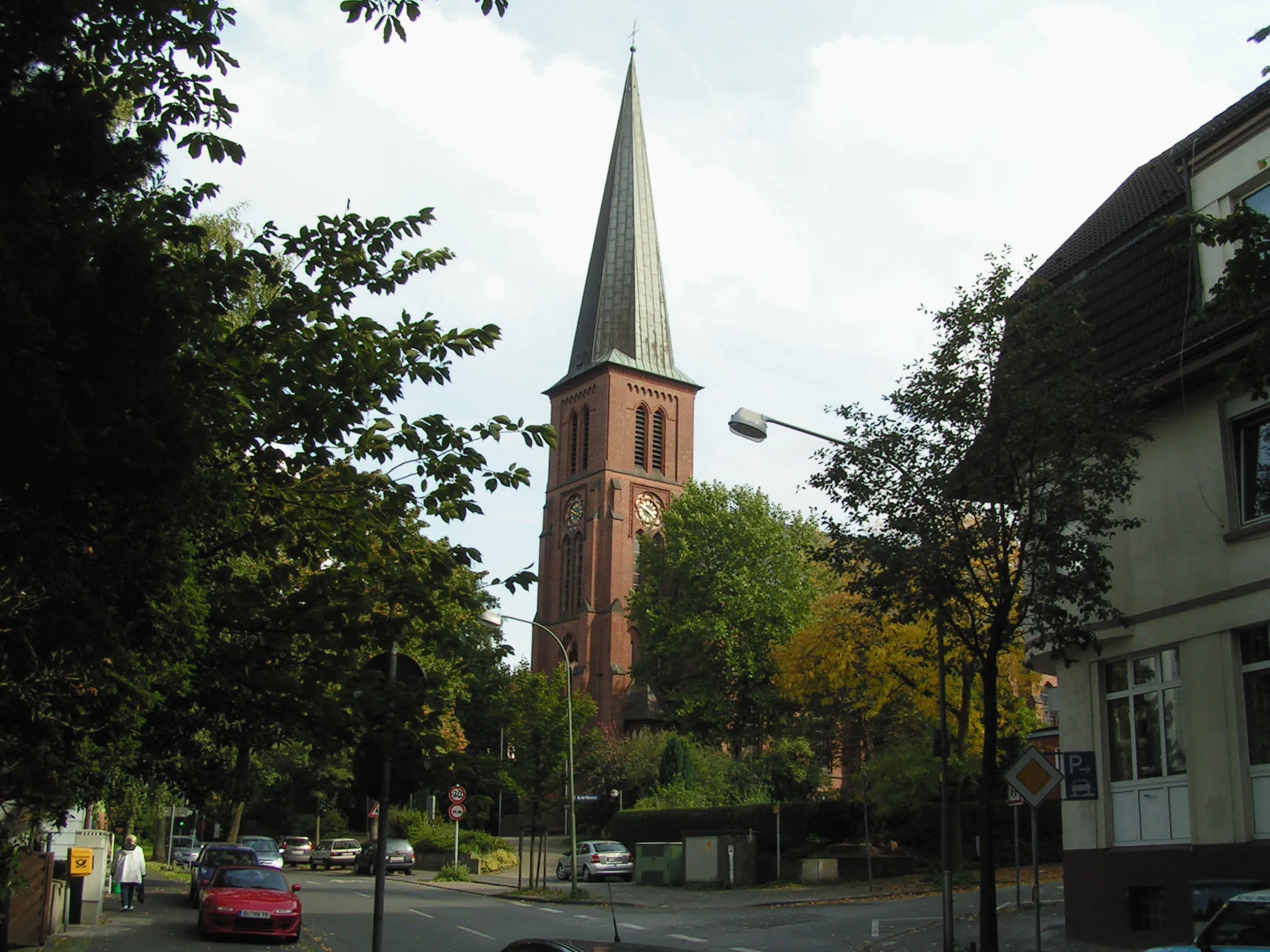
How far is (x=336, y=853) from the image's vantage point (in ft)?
176

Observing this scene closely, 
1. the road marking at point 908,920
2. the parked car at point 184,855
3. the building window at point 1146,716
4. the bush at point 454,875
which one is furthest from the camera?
the parked car at point 184,855

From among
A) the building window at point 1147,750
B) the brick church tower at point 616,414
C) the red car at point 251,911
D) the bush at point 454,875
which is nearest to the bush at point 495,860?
the bush at point 454,875

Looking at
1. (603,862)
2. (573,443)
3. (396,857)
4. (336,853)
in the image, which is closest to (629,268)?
(573,443)

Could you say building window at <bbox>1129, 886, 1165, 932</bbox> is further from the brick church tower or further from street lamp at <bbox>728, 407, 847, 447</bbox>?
the brick church tower

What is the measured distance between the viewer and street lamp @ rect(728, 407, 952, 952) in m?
17.2

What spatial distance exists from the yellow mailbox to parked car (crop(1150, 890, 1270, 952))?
58.7 ft

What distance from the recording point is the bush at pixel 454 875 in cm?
4322

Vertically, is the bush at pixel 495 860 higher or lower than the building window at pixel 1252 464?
lower

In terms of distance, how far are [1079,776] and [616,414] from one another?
66320mm

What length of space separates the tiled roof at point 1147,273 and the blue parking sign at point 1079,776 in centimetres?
496

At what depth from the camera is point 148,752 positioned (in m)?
10.9

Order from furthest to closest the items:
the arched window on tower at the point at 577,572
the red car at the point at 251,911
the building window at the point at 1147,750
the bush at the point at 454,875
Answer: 1. the arched window on tower at the point at 577,572
2. the bush at the point at 454,875
3. the red car at the point at 251,911
4. the building window at the point at 1147,750

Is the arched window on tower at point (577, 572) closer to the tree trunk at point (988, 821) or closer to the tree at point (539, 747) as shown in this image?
the tree at point (539, 747)

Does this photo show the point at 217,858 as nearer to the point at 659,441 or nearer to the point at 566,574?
the point at 566,574
